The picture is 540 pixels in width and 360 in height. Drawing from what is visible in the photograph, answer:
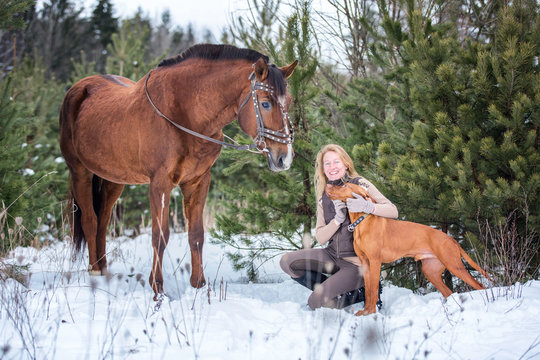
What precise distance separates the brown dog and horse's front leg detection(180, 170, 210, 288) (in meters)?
1.38

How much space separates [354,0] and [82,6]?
30119 mm

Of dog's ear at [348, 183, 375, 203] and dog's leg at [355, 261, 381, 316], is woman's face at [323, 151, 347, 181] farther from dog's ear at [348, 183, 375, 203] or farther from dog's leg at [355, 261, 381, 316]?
dog's leg at [355, 261, 381, 316]

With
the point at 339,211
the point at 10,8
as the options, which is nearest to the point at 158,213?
the point at 339,211

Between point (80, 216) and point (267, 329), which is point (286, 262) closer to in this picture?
point (267, 329)

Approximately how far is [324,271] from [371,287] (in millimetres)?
→ 848

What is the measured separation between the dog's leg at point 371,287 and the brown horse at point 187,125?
3.37 feet

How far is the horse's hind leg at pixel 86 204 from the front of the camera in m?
4.71

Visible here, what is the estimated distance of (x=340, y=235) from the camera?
3.66 meters

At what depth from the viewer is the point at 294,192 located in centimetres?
504

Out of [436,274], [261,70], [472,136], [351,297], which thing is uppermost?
[261,70]

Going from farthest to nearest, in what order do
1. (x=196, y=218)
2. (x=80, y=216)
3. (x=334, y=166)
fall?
(x=80, y=216) < (x=196, y=218) < (x=334, y=166)

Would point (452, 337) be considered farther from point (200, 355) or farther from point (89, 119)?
point (89, 119)

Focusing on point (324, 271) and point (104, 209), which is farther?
point (104, 209)

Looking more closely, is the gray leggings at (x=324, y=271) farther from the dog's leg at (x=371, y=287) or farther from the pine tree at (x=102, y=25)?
the pine tree at (x=102, y=25)
